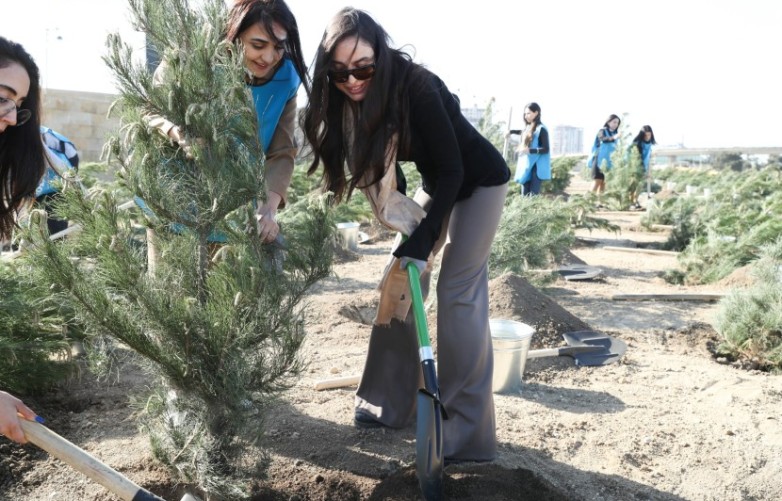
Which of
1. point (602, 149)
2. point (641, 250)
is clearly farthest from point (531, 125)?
point (602, 149)

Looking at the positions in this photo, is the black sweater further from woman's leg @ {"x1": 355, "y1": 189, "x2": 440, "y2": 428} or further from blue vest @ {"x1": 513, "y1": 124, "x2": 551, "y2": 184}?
blue vest @ {"x1": 513, "y1": 124, "x2": 551, "y2": 184}

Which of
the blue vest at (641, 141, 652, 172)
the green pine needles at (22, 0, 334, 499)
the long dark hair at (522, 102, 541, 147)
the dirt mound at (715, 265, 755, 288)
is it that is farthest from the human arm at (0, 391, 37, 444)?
the blue vest at (641, 141, 652, 172)

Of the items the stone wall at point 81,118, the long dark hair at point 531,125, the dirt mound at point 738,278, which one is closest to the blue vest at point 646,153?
the long dark hair at point 531,125

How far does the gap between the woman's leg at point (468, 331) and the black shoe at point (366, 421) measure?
1.48 ft

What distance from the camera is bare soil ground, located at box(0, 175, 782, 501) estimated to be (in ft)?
9.11

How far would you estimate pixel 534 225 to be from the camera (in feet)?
21.9

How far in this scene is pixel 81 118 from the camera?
13.9 metres

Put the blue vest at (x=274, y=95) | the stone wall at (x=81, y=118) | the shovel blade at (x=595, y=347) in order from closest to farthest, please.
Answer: the blue vest at (x=274, y=95)
the shovel blade at (x=595, y=347)
the stone wall at (x=81, y=118)

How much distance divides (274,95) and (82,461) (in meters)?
1.43

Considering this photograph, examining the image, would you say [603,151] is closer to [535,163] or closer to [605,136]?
[605,136]

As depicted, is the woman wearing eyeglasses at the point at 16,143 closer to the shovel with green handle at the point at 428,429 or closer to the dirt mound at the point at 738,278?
the shovel with green handle at the point at 428,429

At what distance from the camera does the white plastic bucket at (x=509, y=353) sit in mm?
3863

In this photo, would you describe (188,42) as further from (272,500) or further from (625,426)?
(625,426)

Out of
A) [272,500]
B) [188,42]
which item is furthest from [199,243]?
[272,500]
